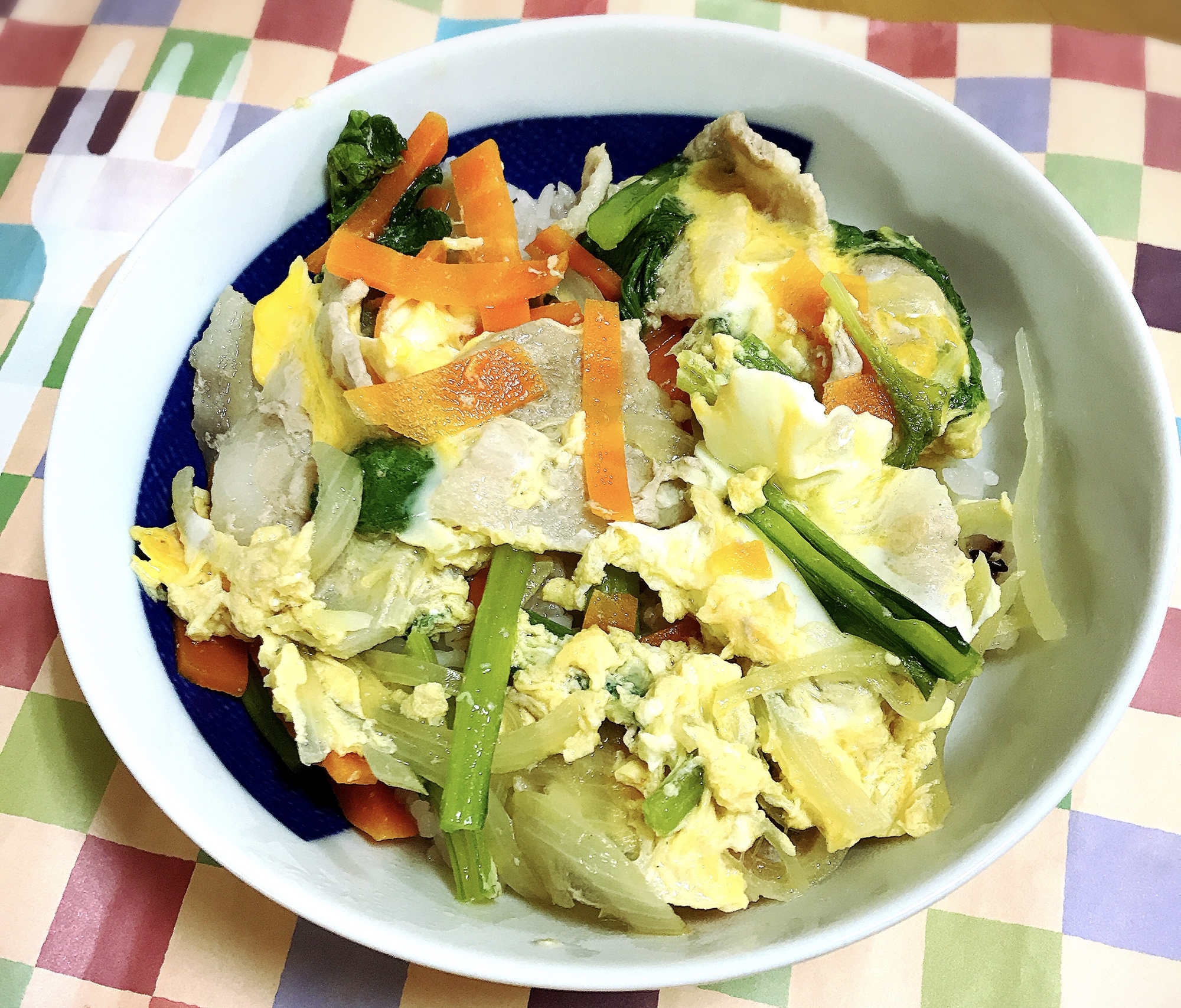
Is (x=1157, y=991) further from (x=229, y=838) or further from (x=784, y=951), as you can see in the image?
(x=229, y=838)

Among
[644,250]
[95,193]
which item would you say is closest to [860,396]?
[644,250]

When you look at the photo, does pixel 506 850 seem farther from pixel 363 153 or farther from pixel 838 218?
pixel 838 218

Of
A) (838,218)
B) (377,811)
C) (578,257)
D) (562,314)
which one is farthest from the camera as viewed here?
(838,218)

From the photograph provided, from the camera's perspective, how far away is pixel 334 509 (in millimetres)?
1479

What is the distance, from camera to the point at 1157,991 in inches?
70.3

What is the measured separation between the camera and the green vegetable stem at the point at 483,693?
4.62 ft

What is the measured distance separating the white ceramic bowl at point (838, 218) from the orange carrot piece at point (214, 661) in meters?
0.07

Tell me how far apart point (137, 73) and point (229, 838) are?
84.8 inches

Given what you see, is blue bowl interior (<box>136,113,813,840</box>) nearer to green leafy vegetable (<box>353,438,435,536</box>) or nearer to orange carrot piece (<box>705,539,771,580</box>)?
green leafy vegetable (<box>353,438,435,536</box>)

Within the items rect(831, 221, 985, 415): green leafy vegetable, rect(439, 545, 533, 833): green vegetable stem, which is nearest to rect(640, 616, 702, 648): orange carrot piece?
rect(439, 545, 533, 833): green vegetable stem

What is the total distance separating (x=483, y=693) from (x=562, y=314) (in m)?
0.72

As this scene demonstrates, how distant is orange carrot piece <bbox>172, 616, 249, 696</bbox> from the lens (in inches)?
61.3

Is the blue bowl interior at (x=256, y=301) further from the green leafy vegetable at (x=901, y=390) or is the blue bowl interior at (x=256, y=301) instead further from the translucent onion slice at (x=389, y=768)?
the green leafy vegetable at (x=901, y=390)

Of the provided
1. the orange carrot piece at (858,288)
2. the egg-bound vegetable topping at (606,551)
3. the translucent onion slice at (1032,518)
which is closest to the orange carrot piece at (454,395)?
the egg-bound vegetable topping at (606,551)
